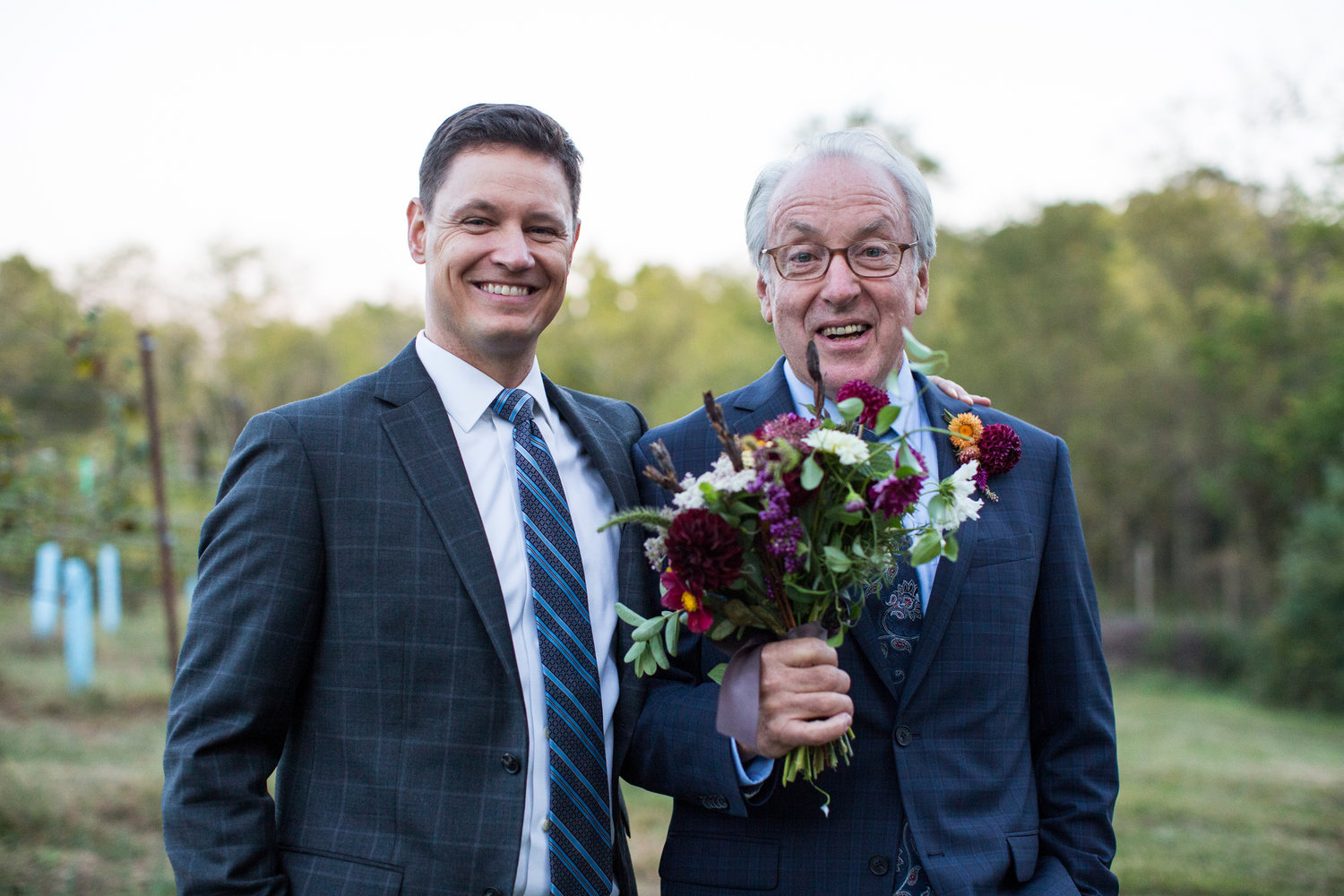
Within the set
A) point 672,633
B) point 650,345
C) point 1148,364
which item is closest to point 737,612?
point 672,633

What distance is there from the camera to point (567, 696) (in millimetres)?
2643

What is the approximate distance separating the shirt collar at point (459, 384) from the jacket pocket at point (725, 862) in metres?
1.30

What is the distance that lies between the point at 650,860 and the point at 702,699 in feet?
19.8

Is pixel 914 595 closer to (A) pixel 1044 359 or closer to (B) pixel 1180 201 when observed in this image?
(A) pixel 1044 359

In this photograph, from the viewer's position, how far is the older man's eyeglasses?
10.0ft

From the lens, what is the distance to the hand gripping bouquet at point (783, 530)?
2271mm

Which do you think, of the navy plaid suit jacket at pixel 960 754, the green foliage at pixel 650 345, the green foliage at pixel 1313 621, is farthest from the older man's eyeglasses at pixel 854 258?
the green foliage at pixel 650 345

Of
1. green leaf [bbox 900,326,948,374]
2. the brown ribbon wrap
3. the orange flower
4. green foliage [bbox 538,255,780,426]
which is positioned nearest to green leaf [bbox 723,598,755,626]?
the brown ribbon wrap

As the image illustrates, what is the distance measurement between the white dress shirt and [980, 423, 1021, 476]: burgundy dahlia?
1073 mm

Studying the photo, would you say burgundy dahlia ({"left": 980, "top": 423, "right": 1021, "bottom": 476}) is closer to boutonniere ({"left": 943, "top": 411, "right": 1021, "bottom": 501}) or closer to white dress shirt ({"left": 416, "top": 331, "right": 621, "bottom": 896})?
boutonniere ({"left": 943, "top": 411, "right": 1021, "bottom": 501})

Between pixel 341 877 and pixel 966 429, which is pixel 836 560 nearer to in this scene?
pixel 966 429

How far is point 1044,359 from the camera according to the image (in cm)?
3162

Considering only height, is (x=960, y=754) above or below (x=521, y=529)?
below

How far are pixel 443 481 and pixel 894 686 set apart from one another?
1.30 meters
